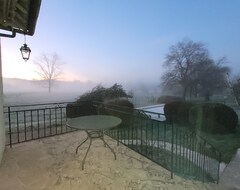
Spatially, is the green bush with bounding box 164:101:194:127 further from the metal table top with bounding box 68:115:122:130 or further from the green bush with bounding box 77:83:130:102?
the metal table top with bounding box 68:115:122:130

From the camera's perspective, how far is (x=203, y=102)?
409 centimetres

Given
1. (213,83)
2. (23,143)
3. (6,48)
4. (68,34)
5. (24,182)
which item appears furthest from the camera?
(68,34)

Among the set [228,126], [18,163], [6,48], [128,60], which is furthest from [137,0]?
[18,163]

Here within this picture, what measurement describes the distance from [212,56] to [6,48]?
4.09 m

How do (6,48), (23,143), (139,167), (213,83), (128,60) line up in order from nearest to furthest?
1. (139,167)
2. (23,143)
3. (6,48)
4. (213,83)
5. (128,60)

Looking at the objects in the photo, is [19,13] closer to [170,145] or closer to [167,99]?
[170,145]

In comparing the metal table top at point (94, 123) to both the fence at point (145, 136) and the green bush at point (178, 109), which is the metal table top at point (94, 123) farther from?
the green bush at point (178, 109)

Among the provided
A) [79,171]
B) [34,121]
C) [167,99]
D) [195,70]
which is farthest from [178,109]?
[34,121]

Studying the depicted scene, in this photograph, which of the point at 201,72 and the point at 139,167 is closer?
the point at 139,167

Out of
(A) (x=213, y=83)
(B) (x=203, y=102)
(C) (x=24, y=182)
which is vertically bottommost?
(C) (x=24, y=182)

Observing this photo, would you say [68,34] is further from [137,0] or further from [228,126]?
[228,126]

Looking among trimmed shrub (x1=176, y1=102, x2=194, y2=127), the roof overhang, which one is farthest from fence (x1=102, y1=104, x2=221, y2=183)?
the roof overhang

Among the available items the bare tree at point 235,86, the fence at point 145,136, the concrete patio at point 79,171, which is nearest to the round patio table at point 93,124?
the concrete patio at point 79,171

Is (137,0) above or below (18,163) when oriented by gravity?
above
